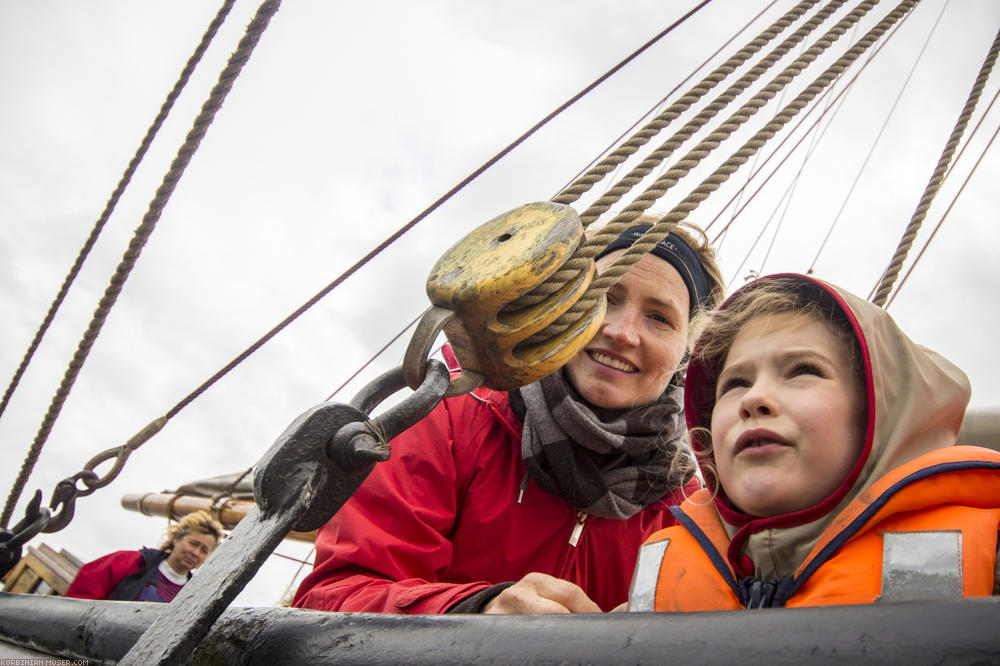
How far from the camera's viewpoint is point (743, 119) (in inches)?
54.0

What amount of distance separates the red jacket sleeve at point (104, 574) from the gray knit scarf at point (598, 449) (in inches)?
123

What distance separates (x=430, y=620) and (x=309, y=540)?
4.75 meters

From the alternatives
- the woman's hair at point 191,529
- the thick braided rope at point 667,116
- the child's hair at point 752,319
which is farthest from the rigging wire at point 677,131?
the woman's hair at point 191,529

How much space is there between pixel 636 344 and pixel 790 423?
0.80 m

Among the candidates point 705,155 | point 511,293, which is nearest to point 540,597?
point 511,293

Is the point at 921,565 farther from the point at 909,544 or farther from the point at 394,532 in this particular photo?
the point at 394,532

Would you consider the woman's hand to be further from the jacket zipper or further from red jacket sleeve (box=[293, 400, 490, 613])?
the jacket zipper

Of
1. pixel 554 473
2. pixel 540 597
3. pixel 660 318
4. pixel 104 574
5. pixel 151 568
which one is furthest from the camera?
pixel 151 568

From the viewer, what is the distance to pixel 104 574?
3.96m

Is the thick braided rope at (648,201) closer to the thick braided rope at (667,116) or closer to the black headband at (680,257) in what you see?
the thick braided rope at (667,116)

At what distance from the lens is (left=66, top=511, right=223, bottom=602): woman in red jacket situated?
389 centimetres

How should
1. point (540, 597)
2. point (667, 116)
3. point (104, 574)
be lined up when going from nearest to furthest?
point (540, 597) → point (667, 116) → point (104, 574)

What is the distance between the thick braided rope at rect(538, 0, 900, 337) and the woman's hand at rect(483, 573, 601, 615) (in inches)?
14.1

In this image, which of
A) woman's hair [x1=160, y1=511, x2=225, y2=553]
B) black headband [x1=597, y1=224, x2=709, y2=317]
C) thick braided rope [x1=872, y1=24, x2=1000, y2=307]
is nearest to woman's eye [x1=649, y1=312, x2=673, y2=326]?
black headband [x1=597, y1=224, x2=709, y2=317]
